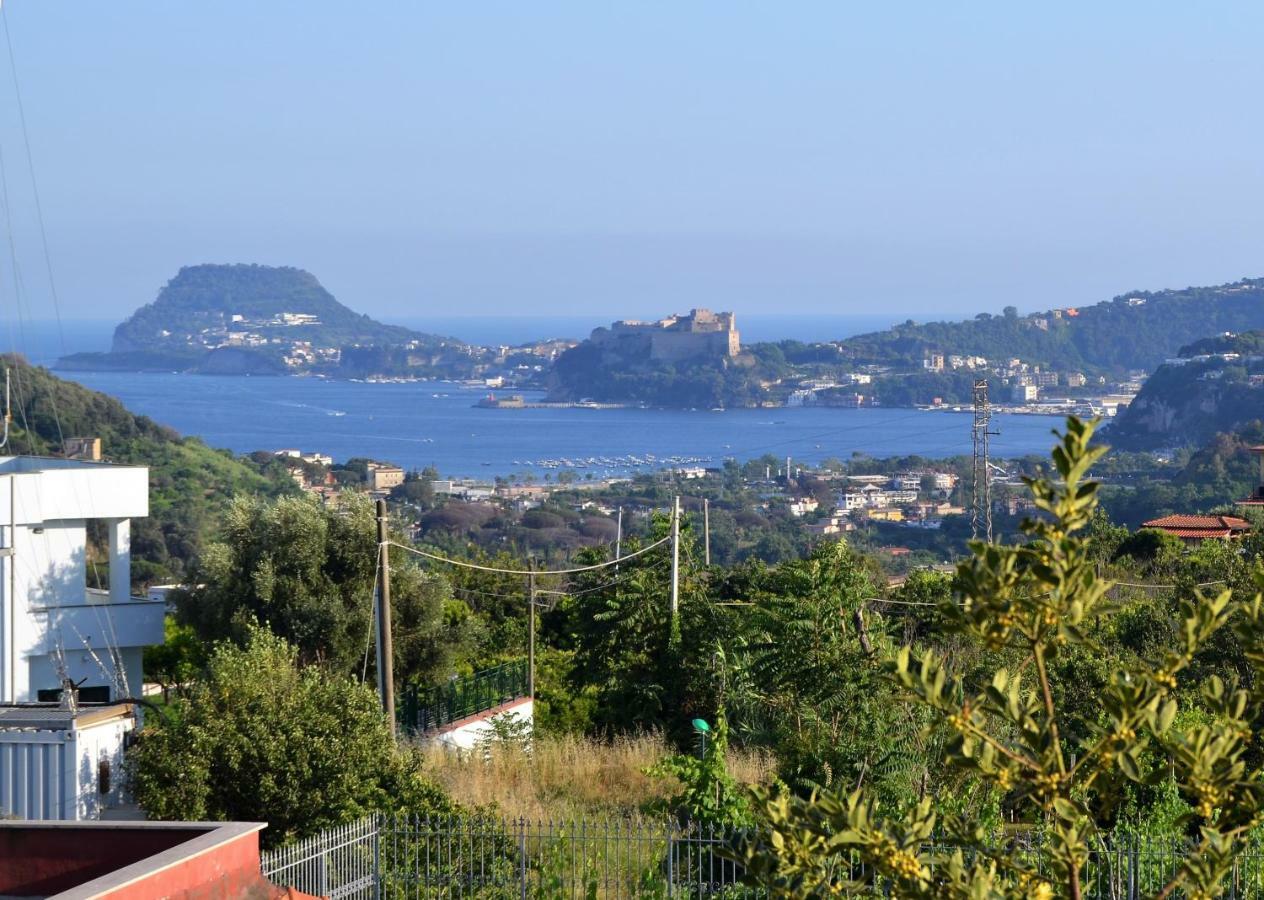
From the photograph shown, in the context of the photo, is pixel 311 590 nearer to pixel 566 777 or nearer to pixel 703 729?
pixel 566 777

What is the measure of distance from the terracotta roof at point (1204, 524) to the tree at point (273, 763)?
24.7 metres

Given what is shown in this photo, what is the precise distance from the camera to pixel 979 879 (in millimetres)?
3432

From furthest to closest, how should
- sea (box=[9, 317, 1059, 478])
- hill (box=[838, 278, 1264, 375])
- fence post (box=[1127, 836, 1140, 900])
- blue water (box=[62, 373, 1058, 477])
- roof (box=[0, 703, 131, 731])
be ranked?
hill (box=[838, 278, 1264, 375])
blue water (box=[62, 373, 1058, 477])
sea (box=[9, 317, 1059, 478])
roof (box=[0, 703, 131, 731])
fence post (box=[1127, 836, 1140, 900])

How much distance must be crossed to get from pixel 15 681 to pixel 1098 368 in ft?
489

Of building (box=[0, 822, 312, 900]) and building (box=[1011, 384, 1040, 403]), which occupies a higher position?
building (box=[0, 822, 312, 900])

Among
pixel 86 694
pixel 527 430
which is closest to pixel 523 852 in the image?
pixel 86 694

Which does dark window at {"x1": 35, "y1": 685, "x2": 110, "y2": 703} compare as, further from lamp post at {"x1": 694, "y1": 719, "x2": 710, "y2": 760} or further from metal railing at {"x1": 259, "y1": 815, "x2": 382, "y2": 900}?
lamp post at {"x1": 694, "y1": 719, "x2": 710, "y2": 760}

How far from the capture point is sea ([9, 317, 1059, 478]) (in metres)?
114

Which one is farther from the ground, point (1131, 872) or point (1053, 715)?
point (1053, 715)

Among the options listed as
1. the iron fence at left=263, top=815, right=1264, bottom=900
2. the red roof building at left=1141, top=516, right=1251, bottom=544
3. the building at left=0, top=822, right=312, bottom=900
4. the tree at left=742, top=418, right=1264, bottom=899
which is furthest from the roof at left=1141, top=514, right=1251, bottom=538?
the tree at left=742, top=418, right=1264, bottom=899

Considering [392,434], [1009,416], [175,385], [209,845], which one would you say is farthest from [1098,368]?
[209,845]

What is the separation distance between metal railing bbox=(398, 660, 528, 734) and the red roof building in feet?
53.9

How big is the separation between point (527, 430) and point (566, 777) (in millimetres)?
126800

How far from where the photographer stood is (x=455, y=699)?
58.2 ft
